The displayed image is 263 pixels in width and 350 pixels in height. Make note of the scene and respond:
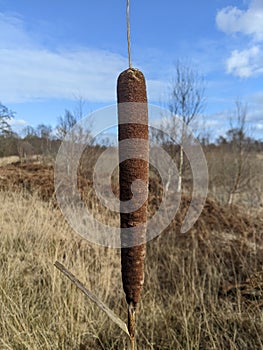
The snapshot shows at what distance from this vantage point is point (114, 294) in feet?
10.7

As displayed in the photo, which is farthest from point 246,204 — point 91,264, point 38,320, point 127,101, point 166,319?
point 127,101

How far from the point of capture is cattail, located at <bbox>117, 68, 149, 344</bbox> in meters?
0.63

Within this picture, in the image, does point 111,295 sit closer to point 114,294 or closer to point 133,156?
point 114,294

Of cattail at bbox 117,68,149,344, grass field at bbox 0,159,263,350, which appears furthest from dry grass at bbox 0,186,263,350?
cattail at bbox 117,68,149,344

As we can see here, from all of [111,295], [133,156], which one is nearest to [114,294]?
[111,295]

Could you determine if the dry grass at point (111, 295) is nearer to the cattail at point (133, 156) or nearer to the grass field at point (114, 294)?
the grass field at point (114, 294)

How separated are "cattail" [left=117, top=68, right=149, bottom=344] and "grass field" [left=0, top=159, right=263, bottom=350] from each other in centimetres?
135

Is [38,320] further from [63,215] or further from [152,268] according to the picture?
[63,215]

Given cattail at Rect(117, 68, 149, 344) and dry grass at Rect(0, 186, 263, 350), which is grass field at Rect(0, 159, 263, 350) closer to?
dry grass at Rect(0, 186, 263, 350)

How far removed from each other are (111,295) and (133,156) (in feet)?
9.46

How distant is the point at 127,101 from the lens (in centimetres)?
63

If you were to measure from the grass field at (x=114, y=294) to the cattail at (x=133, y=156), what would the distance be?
1351 mm

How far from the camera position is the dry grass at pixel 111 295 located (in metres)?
2.06

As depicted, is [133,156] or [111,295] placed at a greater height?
[133,156]
